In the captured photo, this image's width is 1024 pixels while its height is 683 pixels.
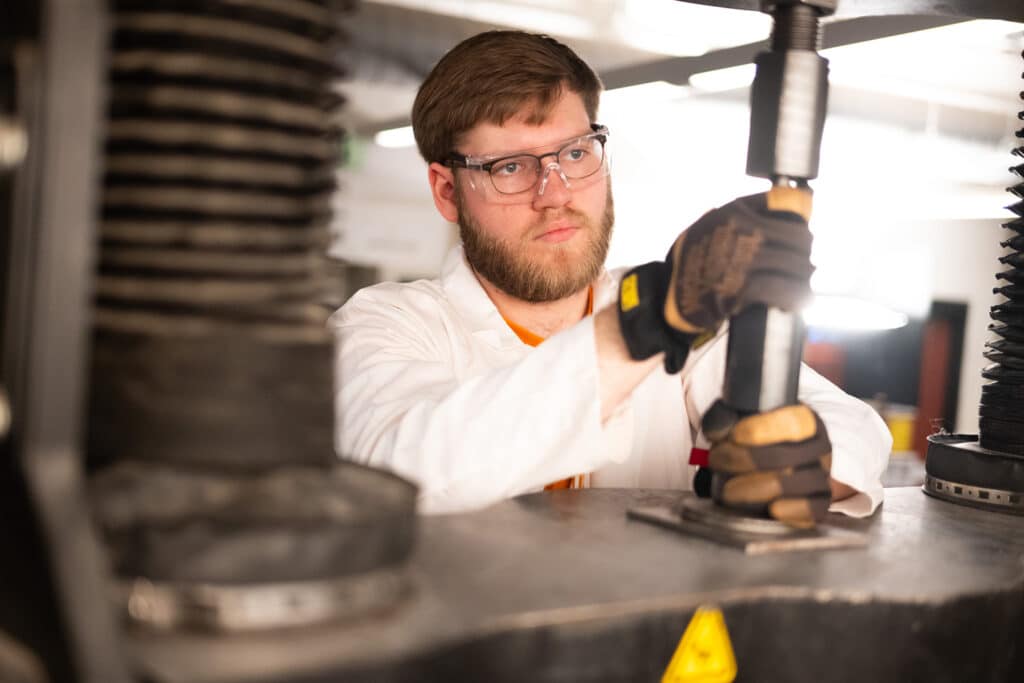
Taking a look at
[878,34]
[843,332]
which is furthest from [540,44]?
[843,332]

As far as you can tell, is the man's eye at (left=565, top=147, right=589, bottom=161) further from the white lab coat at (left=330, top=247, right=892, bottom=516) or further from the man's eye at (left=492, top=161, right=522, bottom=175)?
the white lab coat at (left=330, top=247, right=892, bottom=516)

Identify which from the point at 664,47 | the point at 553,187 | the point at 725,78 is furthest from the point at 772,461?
the point at 664,47

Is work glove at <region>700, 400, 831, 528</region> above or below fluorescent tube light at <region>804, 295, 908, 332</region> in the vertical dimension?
below

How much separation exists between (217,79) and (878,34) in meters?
1.45

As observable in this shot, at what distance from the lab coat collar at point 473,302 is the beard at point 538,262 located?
42 mm

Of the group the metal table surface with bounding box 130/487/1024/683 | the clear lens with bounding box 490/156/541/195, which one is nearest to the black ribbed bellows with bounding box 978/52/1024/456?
the metal table surface with bounding box 130/487/1024/683

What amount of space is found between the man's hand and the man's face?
111cm

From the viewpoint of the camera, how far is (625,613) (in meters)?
0.81

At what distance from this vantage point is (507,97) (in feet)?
7.27

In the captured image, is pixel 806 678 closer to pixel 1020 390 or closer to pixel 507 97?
pixel 1020 390

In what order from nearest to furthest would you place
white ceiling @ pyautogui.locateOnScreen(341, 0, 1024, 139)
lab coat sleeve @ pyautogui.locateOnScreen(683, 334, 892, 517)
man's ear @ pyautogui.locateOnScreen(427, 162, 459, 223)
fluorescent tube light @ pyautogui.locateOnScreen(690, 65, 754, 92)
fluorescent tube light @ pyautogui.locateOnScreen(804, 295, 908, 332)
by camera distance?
lab coat sleeve @ pyautogui.locateOnScreen(683, 334, 892, 517) < man's ear @ pyautogui.locateOnScreen(427, 162, 459, 223) < fluorescent tube light @ pyautogui.locateOnScreen(690, 65, 754, 92) < fluorescent tube light @ pyautogui.locateOnScreen(804, 295, 908, 332) < white ceiling @ pyautogui.locateOnScreen(341, 0, 1024, 139)

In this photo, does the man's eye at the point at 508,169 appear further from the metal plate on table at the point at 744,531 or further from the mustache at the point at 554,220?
the metal plate on table at the point at 744,531

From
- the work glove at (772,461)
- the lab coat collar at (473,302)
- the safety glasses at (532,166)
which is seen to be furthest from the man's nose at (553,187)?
the work glove at (772,461)

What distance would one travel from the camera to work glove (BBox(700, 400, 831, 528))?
1.16 m
